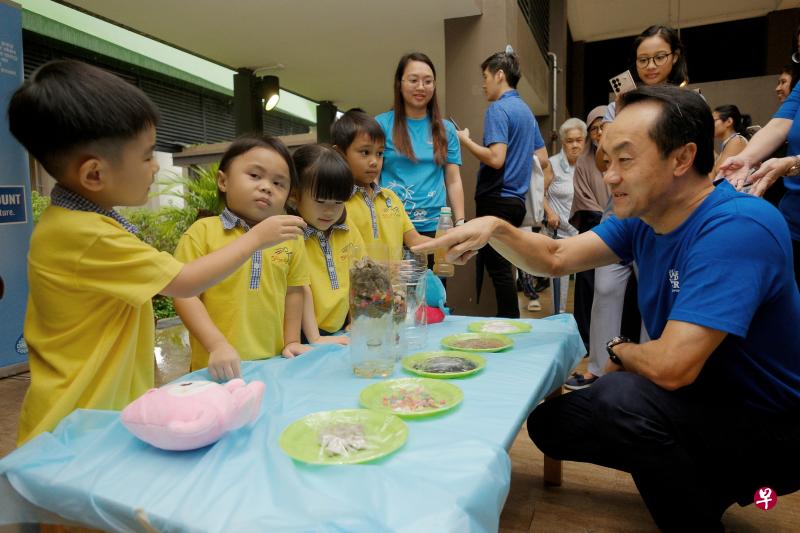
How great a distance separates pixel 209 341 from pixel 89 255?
1.24 feet

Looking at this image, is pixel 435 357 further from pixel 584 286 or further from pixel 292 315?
pixel 584 286

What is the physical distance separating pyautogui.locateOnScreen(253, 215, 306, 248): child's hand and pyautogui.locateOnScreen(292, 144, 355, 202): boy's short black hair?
577 mm

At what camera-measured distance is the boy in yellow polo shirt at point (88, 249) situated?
104 centimetres

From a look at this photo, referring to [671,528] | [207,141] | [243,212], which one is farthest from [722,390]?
[207,141]

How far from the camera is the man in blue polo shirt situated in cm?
311

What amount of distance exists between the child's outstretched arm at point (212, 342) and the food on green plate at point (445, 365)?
0.44 meters

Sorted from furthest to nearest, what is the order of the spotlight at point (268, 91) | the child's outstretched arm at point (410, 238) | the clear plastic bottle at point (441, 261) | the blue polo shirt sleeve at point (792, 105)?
the spotlight at point (268, 91), the child's outstretched arm at point (410, 238), the blue polo shirt sleeve at point (792, 105), the clear plastic bottle at point (441, 261)

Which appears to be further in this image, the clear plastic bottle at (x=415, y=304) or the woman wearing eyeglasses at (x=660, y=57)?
the woman wearing eyeglasses at (x=660, y=57)

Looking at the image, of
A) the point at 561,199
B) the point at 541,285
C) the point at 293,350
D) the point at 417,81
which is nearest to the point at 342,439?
the point at 293,350

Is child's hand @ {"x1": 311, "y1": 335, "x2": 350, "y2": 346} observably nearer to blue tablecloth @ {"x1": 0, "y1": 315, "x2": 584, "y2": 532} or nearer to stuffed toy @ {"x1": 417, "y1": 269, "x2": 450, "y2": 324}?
stuffed toy @ {"x1": 417, "y1": 269, "x2": 450, "y2": 324}

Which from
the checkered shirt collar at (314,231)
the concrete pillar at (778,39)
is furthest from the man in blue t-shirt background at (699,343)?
the concrete pillar at (778,39)

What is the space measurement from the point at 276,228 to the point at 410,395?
0.48 metres

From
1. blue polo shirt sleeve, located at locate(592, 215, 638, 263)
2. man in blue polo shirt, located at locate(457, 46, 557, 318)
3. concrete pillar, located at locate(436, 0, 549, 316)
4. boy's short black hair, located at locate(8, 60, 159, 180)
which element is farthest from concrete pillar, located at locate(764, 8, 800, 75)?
boy's short black hair, located at locate(8, 60, 159, 180)

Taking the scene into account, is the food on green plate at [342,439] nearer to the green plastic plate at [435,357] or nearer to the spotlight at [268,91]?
the green plastic plate at [435,357]
